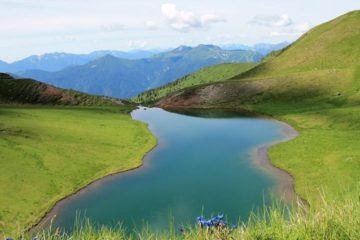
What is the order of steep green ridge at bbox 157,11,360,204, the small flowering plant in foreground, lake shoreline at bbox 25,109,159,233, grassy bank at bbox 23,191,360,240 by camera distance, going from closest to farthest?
grassy bank at bbox 23,191,360,240 < the small flowering plant in foreground < lake shoreline at bbox 25,109,159,233 < steep green ridge at bbox 157,11,360,204

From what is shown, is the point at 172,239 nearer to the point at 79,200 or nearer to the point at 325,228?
the point at 325,228

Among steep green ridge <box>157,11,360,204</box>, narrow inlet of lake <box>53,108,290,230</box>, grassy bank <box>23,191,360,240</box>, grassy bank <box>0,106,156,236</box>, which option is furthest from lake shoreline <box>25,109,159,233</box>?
grassy bank <box>23,191,360,240</box>

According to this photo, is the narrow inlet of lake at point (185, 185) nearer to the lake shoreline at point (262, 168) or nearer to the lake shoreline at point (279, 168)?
the lake shoreline at point (262, 168)

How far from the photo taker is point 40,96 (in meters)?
138

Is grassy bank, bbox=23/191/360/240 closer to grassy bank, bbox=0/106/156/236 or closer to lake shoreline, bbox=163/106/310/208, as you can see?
lake shoreline, bbox=163/106/310/208

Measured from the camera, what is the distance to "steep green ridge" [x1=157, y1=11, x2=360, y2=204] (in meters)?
57.4

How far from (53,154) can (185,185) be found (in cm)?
2350

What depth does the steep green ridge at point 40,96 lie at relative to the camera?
135625 mm

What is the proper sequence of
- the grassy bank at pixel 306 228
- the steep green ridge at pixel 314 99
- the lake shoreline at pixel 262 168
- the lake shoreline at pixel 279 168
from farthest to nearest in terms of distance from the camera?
the steep green ridge at pixel 314 99
the lake shoreline at pixel 279 168
the lake shoreline at pixel 262 168
the grassy bank at pixel 306 228

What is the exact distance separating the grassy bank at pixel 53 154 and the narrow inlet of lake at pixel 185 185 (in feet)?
9.86

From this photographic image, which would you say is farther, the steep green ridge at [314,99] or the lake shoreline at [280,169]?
the steep green ridge at [314,99]

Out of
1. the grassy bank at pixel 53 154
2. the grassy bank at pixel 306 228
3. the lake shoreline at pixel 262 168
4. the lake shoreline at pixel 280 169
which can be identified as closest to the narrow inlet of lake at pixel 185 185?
the lake shoreline at pixel 262 168

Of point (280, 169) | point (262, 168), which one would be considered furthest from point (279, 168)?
point (262, 168)

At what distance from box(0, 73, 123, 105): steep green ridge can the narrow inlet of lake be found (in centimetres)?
5566
